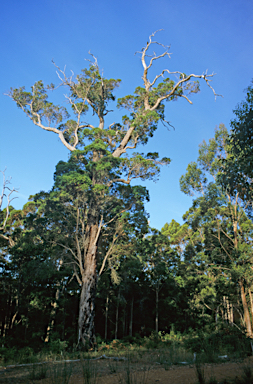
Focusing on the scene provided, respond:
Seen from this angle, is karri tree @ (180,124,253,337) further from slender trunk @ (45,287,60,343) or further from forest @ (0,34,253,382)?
slender trunk @ (45,287,60,343)

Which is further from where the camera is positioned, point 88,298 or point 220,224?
point 220,224

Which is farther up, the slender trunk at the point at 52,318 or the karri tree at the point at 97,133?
the karri tree at the point at 97,133

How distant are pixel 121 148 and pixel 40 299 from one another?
10.7m

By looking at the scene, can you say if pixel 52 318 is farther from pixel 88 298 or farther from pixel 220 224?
pixel 220 224

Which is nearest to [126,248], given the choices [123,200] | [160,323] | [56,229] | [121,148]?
[123,200]

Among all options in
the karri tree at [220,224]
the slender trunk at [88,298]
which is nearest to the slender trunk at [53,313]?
the slender trunk at [88,298]

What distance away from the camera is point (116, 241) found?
1496 cm

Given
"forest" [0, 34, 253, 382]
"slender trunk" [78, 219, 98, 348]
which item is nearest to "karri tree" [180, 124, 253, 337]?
"forest" [0, 34, 253, 382]

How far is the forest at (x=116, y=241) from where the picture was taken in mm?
13232

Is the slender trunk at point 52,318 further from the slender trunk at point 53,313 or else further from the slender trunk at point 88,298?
the slender trunk at point 88,298

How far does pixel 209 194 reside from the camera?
2027cm

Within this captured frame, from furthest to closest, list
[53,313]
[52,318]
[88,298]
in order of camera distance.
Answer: [52,318]
[53,313]
[88,298]

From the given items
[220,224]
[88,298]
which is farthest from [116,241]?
[220,224]

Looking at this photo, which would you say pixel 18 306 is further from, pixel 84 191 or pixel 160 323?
pixel 160 323
